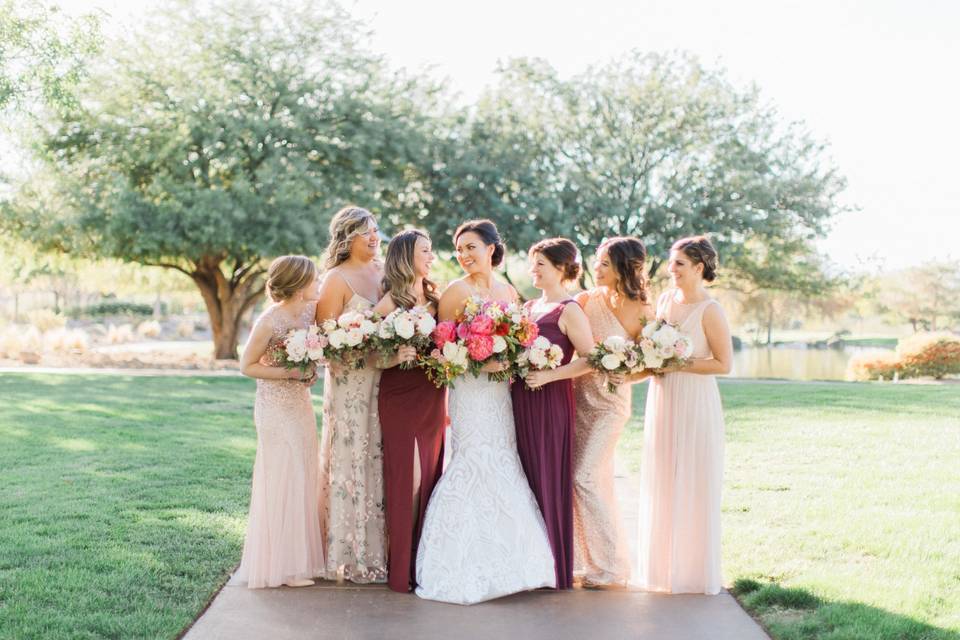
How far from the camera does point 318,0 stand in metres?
24.8

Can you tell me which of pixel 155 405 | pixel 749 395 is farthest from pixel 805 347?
pixel 155 405

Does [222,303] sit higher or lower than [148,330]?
higher

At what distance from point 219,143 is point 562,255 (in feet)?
61.3

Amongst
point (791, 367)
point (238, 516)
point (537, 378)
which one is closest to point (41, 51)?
point (238, 516)

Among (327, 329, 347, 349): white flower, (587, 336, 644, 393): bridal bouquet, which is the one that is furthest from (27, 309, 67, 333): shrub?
(587, 336, 644, 393): bridal bouquet

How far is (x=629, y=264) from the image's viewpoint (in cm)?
610

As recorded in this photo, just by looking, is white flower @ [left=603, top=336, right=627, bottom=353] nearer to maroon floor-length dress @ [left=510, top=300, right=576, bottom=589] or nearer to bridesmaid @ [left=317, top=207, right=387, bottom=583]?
maroon floor-length dress @ [left=510, top=300, right=576, bottom=589]

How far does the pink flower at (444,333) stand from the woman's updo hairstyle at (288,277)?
99 cm

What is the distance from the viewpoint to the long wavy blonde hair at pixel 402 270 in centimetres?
591

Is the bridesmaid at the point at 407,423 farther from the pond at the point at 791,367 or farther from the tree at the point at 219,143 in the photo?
the pond at the point at 791,367

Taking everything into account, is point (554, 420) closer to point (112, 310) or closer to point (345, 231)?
point (345, 231)

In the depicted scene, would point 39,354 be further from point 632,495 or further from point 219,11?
point 632,495

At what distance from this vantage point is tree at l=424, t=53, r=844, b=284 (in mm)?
28484

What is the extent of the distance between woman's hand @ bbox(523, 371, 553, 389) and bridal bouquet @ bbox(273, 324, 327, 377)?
4.35 feet
